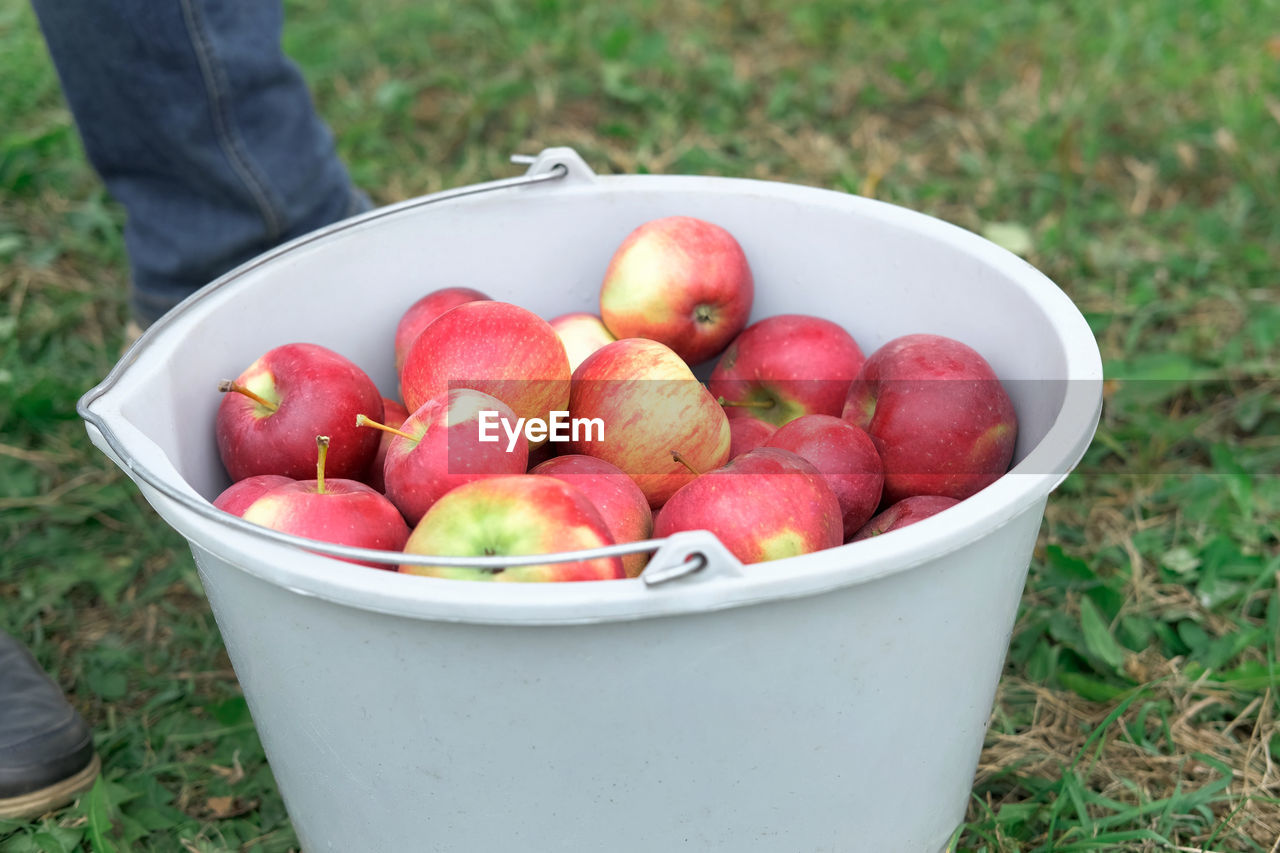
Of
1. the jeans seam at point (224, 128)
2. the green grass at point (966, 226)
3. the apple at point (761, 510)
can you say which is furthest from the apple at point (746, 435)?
the jeans seam at point (224, 128)

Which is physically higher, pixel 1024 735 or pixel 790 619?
pixel 790 619

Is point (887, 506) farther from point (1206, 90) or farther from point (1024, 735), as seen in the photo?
point (1206, 90)

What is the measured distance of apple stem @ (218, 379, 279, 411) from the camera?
3.92 feet

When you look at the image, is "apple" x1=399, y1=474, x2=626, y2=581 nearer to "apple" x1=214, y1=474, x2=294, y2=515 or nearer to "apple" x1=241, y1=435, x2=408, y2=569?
"apple" x1=241, y1=435, x2=408, y2=569

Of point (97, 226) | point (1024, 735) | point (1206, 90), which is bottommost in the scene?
point (1024, 735)

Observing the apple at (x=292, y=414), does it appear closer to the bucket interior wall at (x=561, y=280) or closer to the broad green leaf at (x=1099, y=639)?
the bucket interior wall at (x=561, y=280)

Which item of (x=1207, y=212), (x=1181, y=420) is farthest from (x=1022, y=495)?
(x=1207, y=212)

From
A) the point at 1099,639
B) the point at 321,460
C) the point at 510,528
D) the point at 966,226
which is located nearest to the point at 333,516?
the point at 321,460

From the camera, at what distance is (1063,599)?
1636 millimetres

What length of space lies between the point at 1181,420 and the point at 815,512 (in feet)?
3.87

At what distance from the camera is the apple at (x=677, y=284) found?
1.47 meters

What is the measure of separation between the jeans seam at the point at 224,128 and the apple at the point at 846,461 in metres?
0.93

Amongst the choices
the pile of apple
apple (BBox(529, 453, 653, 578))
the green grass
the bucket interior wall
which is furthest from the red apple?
the green grass

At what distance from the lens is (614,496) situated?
1146 mm
